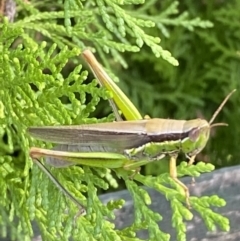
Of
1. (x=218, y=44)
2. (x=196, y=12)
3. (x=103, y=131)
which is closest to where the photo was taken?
(x=103, y=131)

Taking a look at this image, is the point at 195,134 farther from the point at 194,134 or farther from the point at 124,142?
the point at 124,142

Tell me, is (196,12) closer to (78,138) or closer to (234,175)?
(234,175)

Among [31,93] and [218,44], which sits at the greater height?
[31,93]

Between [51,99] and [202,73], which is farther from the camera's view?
[202,73]

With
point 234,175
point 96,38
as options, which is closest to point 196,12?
point 234,175

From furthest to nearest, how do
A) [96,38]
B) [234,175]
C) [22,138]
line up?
1. [234,175]
2. [96,38]
3. [22,138]

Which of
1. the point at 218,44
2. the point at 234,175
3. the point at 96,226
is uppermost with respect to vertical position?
the point at 218,44

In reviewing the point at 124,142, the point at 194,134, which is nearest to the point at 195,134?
the point at 194,134
